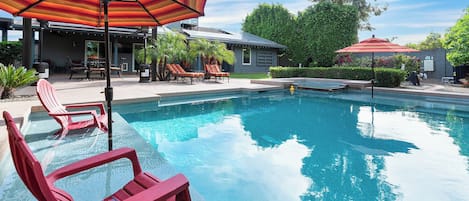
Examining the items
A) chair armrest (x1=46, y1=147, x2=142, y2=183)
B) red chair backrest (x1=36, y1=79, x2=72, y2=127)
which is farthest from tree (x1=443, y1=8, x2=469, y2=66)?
chair armrest (x1=46, y1=147, x2=142, y2=183)

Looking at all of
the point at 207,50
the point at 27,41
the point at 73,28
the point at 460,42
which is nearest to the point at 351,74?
the point at 460,42

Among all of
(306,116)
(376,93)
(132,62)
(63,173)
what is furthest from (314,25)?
(63,173)

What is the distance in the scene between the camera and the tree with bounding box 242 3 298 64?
2525 cm

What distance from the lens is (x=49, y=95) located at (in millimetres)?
4469

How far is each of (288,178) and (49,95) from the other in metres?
3.68

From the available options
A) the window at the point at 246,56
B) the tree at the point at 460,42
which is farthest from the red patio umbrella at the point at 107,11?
the window at the point at 246,56

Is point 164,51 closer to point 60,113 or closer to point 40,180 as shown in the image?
point 60,113

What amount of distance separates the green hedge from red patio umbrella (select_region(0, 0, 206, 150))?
482 inches

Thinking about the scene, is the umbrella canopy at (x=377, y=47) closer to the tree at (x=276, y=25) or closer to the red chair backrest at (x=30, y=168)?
the red chair backrest at (x=30, y=168)

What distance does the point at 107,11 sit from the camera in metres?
2.81

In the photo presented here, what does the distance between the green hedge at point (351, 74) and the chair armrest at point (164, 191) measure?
13.6 metres

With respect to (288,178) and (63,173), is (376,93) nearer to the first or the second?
(288,178)

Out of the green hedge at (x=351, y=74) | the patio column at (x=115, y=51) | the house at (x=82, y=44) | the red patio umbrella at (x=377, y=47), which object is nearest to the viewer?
the red patio umbrella at (x=377, y=47)

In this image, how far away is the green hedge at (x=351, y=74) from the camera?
13.2 meters
